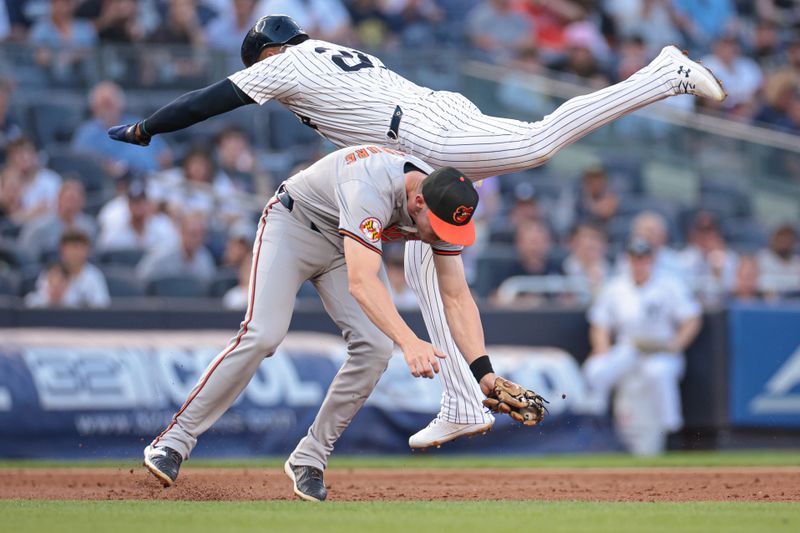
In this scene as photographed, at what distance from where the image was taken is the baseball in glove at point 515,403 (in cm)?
602

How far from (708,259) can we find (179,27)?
584 cm

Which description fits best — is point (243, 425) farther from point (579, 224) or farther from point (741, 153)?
point (741, 153)

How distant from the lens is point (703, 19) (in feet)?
57.4

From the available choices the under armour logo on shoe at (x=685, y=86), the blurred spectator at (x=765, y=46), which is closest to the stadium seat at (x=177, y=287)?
the under armour logo on shoe at (x=685, y=86)

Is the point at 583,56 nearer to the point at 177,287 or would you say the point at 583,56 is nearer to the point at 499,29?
the point at 499,29

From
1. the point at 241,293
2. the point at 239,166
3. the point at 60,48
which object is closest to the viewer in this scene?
the point at 241,293

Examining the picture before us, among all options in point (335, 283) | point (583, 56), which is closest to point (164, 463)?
point (335, 283)

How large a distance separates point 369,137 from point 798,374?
243 inches

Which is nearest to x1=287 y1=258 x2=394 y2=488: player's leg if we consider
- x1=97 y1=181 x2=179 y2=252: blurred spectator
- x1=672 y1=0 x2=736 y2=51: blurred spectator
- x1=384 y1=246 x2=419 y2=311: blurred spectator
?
x1=384 y1=246 x2=419 y2=311: blurred spectator

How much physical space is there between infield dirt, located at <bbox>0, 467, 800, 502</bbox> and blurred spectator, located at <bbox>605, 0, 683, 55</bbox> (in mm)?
8928

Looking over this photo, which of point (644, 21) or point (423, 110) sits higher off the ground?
point (644, 21)

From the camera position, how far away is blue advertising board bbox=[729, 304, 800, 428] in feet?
36.6

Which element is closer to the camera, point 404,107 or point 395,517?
point 395,517

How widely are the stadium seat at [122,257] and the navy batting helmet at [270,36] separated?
4.90 m
